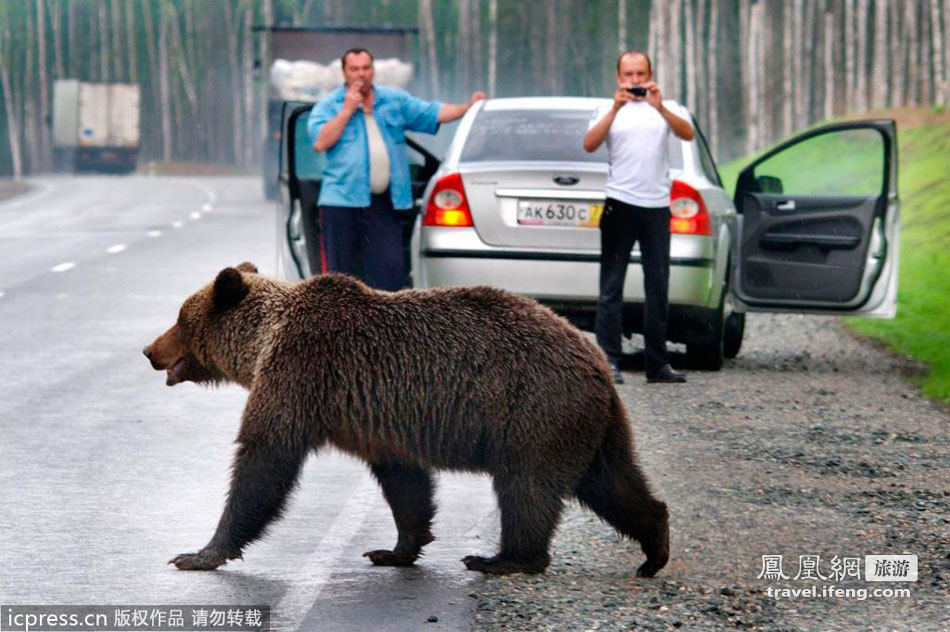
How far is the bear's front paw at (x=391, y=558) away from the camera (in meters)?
6.27

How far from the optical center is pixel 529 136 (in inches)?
467

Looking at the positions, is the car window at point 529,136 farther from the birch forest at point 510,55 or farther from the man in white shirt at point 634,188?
the birch forest at point 510,55

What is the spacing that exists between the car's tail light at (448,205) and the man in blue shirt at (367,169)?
767 millimetres

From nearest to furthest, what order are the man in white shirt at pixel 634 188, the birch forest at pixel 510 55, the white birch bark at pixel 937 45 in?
the man in white shirt at pixel 634 188, the white birch bark at pixel 937 45, the birch forest at pixel 510 55

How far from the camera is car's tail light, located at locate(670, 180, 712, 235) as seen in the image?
11.3 m

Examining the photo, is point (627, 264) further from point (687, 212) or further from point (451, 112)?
point (451, 112)

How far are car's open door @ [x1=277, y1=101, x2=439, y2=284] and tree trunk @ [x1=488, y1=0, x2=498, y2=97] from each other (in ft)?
227

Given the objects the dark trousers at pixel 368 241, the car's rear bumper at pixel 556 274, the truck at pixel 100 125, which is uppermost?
the dark trousers at pixel 368 241

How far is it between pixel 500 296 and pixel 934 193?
25084 millimetres

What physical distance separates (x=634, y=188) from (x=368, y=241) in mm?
1605

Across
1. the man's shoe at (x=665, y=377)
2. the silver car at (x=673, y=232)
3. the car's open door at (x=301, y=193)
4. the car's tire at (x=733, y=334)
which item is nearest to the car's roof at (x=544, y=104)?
the silver car at (x=673, y=232)

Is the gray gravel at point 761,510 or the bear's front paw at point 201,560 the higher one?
the bear's front paw at point 201,560

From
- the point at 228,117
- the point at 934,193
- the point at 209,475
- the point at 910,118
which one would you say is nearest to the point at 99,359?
the point at 209,475

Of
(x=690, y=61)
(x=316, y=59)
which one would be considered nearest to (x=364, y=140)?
(x=316, y=59)
